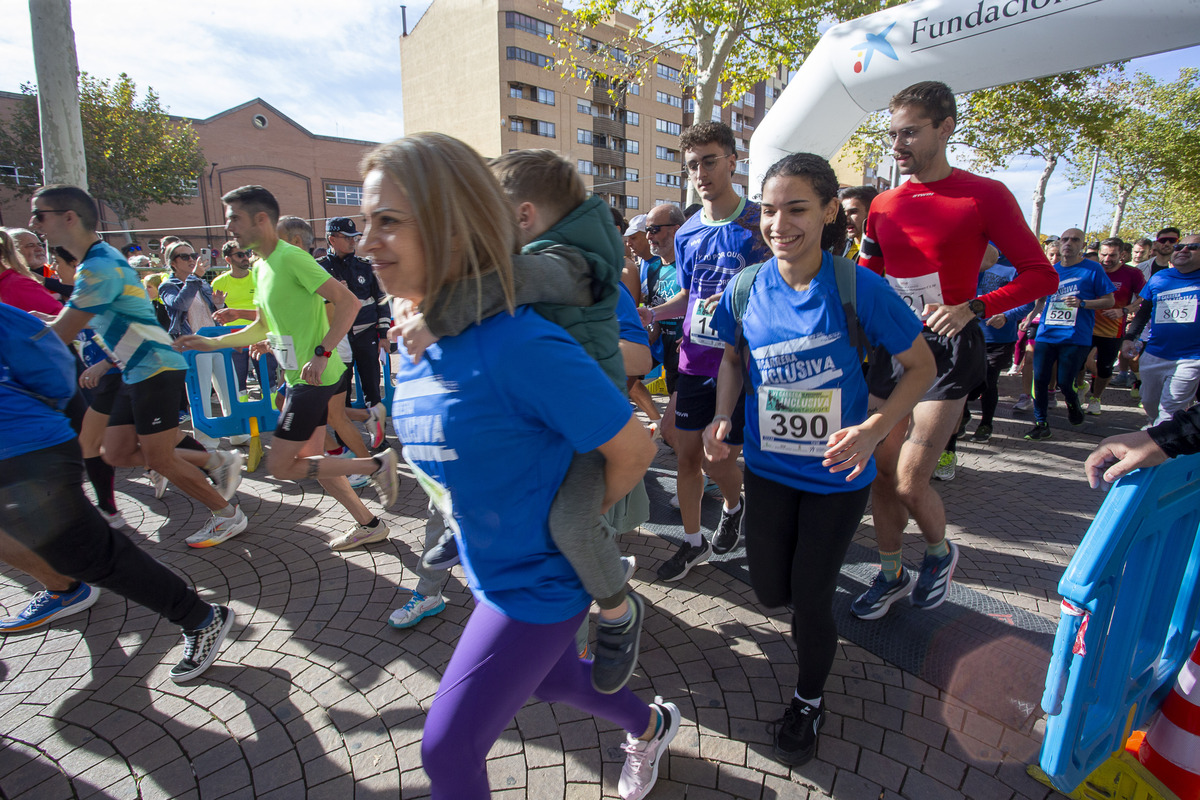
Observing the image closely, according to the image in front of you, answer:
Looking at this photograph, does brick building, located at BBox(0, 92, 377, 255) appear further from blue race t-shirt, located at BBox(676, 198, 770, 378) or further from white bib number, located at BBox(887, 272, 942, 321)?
white bib number, located at BBox(887, 272, 942, 321)

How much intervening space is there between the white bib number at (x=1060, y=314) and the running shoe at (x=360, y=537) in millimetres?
6968

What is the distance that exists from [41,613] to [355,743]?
2210 mm

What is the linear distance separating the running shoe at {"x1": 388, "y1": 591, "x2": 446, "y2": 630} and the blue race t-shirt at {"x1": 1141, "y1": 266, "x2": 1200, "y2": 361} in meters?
6.03

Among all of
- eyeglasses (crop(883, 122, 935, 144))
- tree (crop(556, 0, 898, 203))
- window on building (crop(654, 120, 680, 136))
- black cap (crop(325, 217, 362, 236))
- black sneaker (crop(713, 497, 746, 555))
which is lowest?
black sneaker (crop(713, 497, 746, 555))

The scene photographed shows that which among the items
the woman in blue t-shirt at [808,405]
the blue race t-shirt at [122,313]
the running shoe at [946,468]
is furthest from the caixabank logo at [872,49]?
the blue race t-shirt at [122,313]

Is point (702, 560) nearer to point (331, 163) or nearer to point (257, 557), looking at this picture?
point (257, 557)

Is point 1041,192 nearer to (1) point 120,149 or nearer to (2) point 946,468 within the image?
(2) point 946,468

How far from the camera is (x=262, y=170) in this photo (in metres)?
41.1

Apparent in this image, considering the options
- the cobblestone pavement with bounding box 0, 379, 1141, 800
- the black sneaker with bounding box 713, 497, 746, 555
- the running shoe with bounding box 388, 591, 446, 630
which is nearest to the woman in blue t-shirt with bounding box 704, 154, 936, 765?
the cobblestone pavement with bounding box 0, 379, 1141, 800

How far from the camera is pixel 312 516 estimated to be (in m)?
4.58

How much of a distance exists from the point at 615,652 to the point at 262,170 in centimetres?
4841

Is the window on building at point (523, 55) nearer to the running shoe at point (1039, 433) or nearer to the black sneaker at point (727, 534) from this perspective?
the running shoe at point (1039, 433)

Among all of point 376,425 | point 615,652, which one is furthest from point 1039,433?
point 376,425

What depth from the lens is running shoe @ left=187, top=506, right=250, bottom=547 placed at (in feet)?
13.4
